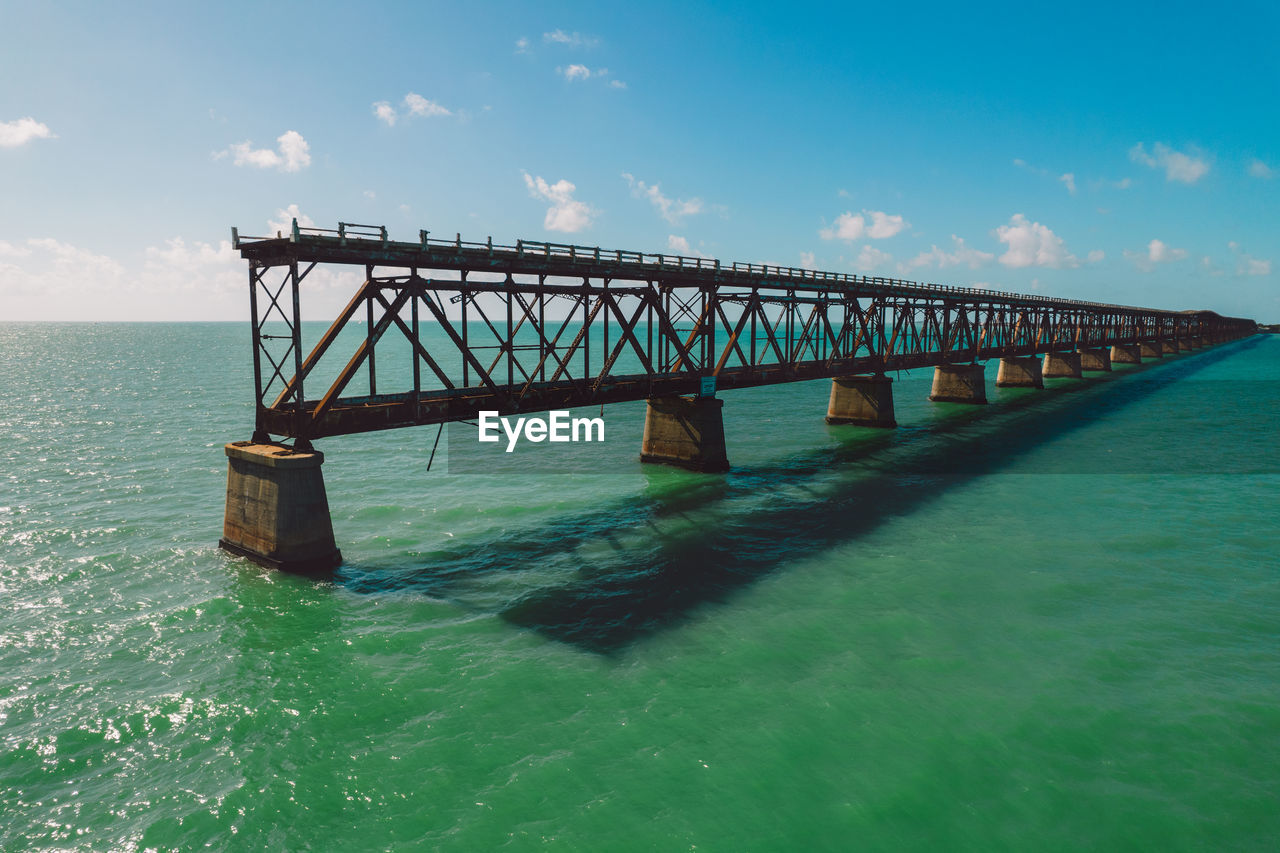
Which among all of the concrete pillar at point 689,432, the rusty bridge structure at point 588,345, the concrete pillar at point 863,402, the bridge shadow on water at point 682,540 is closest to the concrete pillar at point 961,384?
the rusty bridge structure at point 588,345

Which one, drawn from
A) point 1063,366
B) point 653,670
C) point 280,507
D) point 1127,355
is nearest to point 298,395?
point 280,507

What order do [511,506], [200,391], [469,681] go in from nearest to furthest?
[469,681]
[511,506]
[200,391]

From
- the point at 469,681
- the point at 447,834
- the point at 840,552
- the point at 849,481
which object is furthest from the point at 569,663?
the point at 849,481

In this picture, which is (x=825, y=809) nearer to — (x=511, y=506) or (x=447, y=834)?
(x=447, y=834)

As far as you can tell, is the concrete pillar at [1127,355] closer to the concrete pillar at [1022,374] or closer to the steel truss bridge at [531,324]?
the concrete pillar at [1022,374]

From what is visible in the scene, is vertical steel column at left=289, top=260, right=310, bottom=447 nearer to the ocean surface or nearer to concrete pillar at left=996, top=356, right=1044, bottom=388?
the ocean surface

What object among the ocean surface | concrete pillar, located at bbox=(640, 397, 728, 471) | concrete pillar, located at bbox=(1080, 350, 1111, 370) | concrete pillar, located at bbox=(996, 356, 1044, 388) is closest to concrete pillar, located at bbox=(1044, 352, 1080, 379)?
concrete pillar, located at bbox=(1080, 350, 1111, 370)

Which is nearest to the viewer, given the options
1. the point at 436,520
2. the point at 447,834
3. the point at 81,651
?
the point at 447,834
